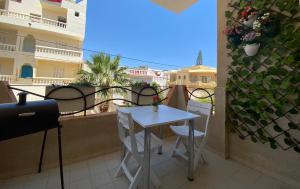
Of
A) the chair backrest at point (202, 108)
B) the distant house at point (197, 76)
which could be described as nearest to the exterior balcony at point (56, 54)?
the distant house at point (197, 76)

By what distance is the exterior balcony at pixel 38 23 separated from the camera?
8391 millimetres

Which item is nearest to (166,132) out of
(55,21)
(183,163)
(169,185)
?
(183,163)

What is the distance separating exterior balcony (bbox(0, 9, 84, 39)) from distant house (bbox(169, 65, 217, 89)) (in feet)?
25.3

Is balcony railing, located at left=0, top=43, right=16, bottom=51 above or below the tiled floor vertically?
above

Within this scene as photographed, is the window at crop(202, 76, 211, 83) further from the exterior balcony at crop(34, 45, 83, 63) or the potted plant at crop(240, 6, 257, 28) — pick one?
the potted plant at crop(240, 6, 257, 28)

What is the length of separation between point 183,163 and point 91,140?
1.36 m

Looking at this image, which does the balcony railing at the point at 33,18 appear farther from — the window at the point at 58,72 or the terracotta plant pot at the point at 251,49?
the terracotta plant pot at the point at 251,49

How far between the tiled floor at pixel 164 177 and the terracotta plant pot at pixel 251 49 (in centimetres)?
152

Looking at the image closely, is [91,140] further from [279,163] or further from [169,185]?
[279,163]

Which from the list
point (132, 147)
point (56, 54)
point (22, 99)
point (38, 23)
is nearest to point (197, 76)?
point (56, 54)

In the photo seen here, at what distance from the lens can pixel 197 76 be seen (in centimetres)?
1223

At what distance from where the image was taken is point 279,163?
1.75 meters

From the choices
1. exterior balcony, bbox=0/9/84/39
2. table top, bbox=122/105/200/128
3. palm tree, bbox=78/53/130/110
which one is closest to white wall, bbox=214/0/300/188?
table top, bbox=122/105/200/128

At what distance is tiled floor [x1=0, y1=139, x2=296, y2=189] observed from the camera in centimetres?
157
